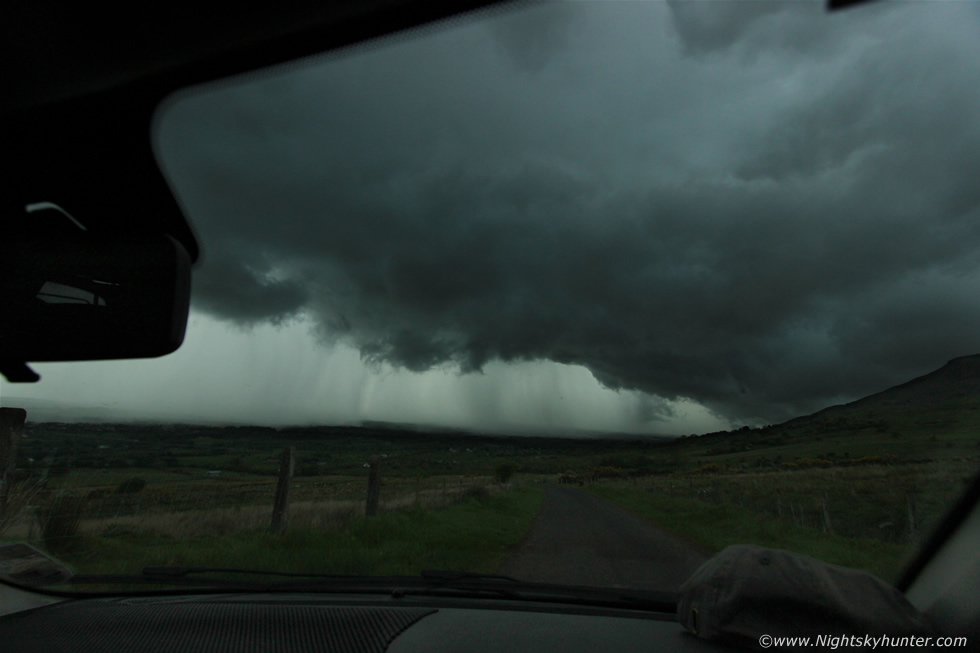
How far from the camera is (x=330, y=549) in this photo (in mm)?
7316

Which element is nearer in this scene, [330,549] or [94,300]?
[94,300]

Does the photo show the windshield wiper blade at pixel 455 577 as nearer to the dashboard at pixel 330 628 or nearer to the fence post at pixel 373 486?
the dashboard at pixel 330 628

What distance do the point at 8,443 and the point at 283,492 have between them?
4411mm

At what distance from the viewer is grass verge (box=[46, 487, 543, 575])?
5.80 m

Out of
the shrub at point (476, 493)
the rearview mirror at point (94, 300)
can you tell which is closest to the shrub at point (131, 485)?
the rearview mirror at point (94, 300)

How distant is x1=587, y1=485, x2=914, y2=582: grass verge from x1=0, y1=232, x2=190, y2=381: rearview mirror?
3990 millimetres

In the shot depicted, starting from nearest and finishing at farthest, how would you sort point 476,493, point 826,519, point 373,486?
point 826,519 < point 373,486 < point 476,493

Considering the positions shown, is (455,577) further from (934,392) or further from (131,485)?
(131,485)

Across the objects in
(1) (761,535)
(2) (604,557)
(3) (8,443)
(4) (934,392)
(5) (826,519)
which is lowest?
(2) (604,557)

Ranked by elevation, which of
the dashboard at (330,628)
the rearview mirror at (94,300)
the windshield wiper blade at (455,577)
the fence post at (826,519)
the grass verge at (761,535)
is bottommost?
the dashboard at (330,628)

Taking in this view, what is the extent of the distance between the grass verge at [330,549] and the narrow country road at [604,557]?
39 centimetres

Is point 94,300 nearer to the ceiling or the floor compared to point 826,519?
nearer to the ceiling

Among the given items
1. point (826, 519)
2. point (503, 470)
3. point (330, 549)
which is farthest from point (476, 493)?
point (826, 519)

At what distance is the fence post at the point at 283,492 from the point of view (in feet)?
28.5
